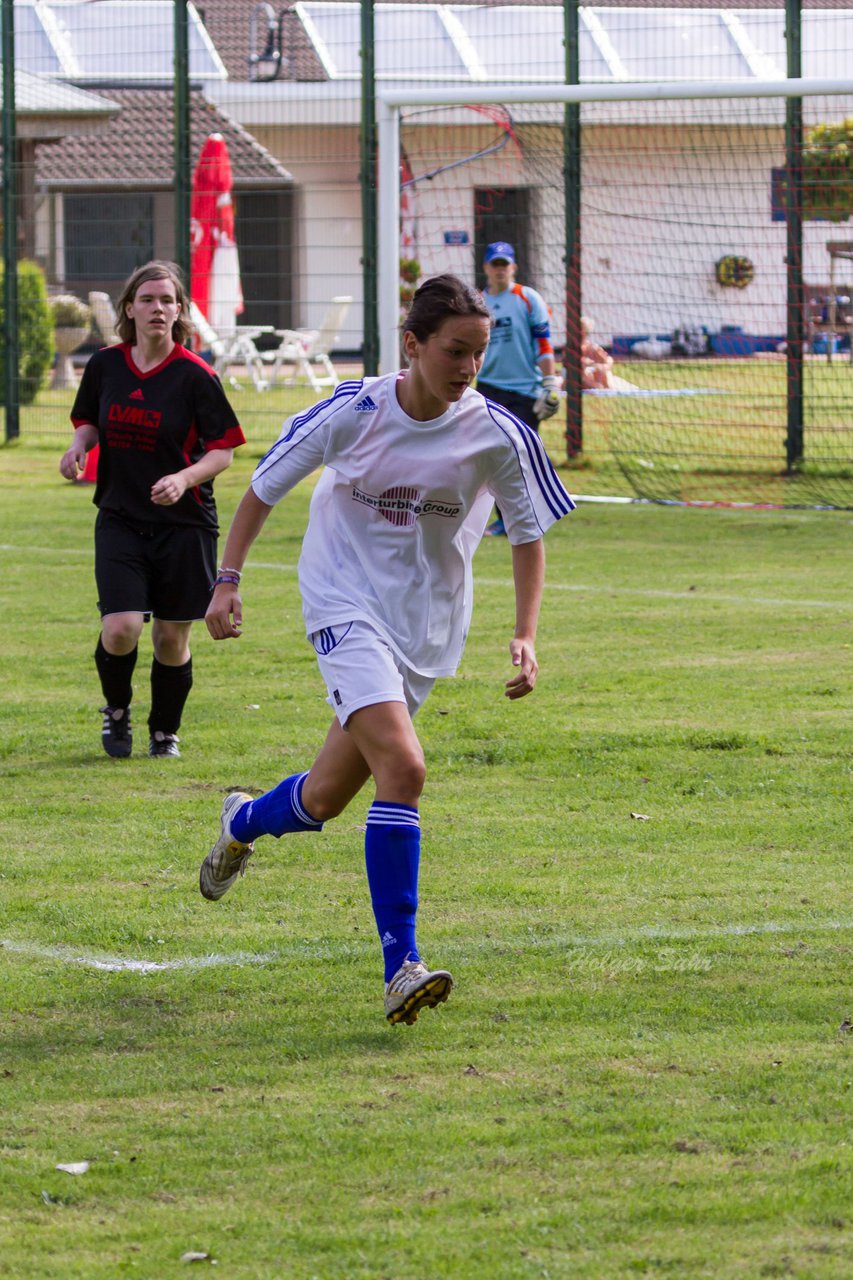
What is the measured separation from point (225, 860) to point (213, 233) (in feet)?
53.3

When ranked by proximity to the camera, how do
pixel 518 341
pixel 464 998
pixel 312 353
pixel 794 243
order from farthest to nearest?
pixel 312 353, pixel 794 243, pixel 518 341, pixel 464 998

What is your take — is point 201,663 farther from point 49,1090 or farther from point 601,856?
point 49,1090

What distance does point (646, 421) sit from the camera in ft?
62.5

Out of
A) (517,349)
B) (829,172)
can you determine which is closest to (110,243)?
(829,172)

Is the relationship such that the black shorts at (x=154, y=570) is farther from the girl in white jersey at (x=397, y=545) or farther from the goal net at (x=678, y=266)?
the goal net at (x=678, y=266)

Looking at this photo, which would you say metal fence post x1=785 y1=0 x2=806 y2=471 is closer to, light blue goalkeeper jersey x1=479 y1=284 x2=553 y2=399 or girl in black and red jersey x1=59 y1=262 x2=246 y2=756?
light blue goalkeeper jersey x1=479 y1=284 x2=553 y2=399

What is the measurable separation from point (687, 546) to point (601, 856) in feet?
26.5

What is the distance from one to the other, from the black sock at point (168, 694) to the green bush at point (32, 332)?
47.8 ft

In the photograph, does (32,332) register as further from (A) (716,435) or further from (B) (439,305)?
(B) (439,305)

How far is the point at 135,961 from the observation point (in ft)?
16.5

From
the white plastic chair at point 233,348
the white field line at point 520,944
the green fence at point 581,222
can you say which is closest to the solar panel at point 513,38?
the green fence at point 581,222

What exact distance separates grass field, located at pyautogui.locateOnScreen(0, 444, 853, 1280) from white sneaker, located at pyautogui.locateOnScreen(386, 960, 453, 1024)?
0.31 ft

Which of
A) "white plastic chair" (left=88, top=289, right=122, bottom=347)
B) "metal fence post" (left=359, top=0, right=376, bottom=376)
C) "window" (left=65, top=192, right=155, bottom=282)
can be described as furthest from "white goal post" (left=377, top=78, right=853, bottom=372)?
"white plastic chair" (left=88, top=289, right=122, bottom=347)

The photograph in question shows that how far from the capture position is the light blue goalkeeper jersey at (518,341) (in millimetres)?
13992
